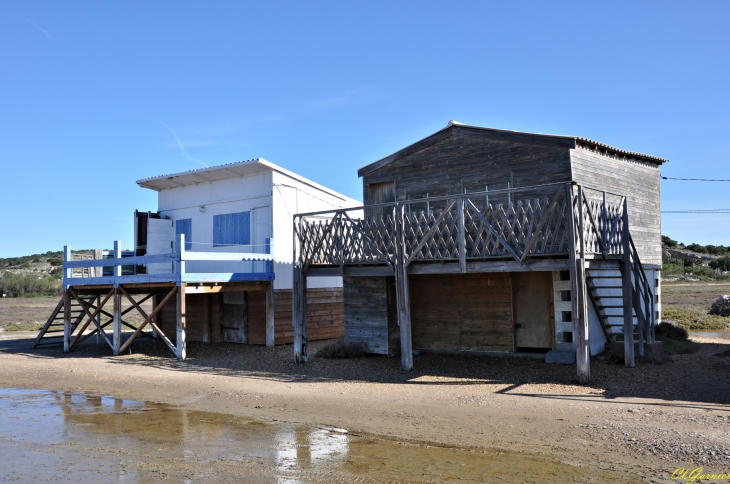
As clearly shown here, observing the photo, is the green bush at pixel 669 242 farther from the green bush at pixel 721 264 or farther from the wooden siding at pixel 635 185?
the wooden siding at pixel 635 185

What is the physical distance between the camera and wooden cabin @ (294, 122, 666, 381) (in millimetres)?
12727

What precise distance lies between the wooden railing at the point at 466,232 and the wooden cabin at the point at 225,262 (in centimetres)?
383

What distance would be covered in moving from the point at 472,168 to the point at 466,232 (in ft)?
Answer: 6.21

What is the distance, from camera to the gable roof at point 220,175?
64.4 ft

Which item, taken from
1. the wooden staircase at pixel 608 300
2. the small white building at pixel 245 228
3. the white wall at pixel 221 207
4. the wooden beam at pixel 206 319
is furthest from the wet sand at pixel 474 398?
the white wall at pixel 221 207

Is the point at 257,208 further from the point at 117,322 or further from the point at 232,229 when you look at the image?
the point at 117,322

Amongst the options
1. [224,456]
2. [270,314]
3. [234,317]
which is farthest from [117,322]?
[224,456]

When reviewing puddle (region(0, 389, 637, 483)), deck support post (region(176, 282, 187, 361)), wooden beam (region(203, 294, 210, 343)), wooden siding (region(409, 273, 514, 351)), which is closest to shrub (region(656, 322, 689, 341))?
wooden siding (region(409, 273, 514, 351))

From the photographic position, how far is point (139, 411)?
1146 cm

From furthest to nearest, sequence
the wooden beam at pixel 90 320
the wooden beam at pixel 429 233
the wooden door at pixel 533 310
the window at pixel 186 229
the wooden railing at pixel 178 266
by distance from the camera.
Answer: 1. the window at pixel 186 229
2. the wooden beam at pixel 90 320
3. the wooden railing at pixel 178 266
4. the wooden door at pixel 533 310
5. the wooden beam at pixel 429 233

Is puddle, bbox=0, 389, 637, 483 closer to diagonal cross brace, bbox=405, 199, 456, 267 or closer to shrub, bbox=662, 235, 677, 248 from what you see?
diagonal cross brace, bbox=405, 199, 456, 267

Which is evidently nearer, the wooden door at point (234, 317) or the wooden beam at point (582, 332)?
the wooden beam at point (582, 332)

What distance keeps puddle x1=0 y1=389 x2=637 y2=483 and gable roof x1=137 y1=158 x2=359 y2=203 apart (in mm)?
9935

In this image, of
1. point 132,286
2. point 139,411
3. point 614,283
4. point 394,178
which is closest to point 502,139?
point 394,178
